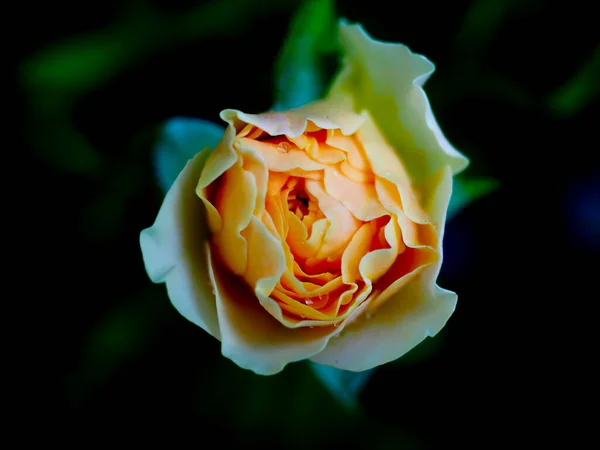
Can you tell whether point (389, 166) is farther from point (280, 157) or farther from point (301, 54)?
point (301, 54)

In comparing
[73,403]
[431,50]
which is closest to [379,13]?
[431,50]

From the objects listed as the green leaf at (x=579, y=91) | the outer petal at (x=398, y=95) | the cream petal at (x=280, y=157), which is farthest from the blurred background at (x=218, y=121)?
the cream petal at (x=280, y=157)

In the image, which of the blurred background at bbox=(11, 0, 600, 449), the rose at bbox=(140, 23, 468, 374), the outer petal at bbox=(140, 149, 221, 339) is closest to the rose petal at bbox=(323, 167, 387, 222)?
the rose at bbox=(140, 23, 468, 374)

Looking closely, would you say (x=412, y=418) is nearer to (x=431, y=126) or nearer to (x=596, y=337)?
(x=596, y=337)

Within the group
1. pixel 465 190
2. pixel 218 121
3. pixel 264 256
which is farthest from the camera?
pixel 218 121

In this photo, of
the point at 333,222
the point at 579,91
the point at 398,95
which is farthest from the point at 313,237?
the point at 579,91

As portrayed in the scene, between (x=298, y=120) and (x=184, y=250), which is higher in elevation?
(x=298, y=120)
